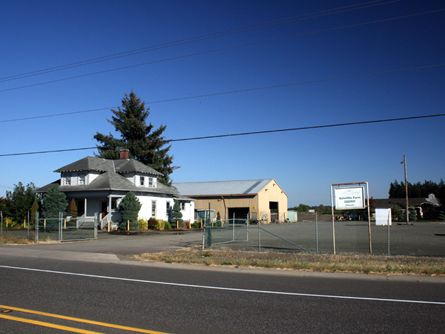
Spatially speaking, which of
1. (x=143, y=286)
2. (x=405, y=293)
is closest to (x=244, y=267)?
(x=143, y=286)

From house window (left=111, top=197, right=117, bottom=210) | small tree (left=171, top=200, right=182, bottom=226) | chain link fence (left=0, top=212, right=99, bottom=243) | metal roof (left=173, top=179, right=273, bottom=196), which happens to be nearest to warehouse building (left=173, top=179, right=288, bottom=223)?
metal roof (left=173, top=179, right=273, bottom=196)

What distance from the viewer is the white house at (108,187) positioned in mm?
39938

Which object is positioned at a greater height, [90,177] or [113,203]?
[90,177]

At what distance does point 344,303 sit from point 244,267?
6.47 m

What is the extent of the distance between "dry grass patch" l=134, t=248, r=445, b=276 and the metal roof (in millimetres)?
45250

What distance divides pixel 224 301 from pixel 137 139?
61.3 metres

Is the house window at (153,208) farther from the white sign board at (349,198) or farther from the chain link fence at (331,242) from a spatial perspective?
the white sign board at (349,198)

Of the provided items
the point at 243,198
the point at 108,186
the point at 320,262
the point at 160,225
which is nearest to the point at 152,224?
the point at 160,225

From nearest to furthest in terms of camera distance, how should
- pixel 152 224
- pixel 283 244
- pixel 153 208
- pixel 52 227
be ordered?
pixel 283 244
pixel 52 227
pixel 152 224
pixel 153 208

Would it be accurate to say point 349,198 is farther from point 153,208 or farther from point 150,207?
point 153,208

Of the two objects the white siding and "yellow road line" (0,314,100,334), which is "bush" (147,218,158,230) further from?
"yellow road line" (0,314,100,334)

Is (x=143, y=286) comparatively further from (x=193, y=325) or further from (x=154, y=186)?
(x=154, y=186)

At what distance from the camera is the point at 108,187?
38.9 meters

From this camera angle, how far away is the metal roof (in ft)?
213
